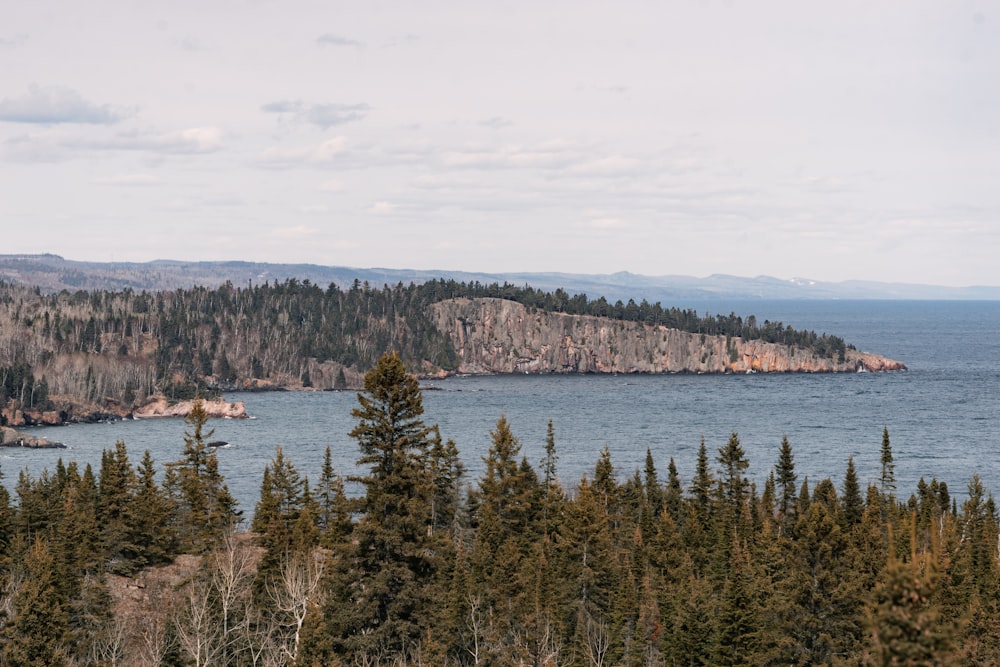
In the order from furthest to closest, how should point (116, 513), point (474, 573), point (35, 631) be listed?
1. point (116, 513)
2. point (474, 573)
3. point (35, 631)

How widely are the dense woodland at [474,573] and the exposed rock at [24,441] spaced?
8363cm

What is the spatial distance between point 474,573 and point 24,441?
12897 centimetres

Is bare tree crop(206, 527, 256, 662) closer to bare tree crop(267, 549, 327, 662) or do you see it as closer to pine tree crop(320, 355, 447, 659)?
bare tree crop(267, 549, 327, 662)

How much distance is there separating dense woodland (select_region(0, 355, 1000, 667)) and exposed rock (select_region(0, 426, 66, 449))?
83.6 m

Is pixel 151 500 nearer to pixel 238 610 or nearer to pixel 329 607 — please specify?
pixel 238 610

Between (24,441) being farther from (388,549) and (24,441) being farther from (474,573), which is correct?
(388,549)

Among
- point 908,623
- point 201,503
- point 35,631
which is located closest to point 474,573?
point 201,503

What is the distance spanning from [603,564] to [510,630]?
8.11 metres

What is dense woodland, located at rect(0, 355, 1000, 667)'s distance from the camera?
131 ft

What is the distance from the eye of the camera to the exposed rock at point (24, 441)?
16975 cm

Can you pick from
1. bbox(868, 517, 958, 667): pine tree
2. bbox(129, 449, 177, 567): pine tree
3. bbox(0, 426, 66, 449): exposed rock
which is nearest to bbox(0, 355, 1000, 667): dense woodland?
bbox(868, 517, 958, 667): pine tree

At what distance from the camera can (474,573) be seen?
218 ft

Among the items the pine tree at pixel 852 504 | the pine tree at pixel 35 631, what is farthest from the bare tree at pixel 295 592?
the pine tree at pixel 852 504

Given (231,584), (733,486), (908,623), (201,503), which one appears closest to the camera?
(908,623)
